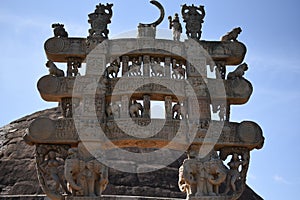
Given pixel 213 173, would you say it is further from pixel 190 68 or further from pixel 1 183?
pixel 1 183

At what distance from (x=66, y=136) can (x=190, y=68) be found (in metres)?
2.98

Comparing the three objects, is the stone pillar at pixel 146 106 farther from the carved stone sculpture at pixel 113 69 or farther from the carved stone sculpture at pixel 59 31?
the carved stone sculpture at pixel 59 31

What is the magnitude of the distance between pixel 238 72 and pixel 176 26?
1.69 metres

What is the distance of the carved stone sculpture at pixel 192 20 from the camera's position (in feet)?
37.6

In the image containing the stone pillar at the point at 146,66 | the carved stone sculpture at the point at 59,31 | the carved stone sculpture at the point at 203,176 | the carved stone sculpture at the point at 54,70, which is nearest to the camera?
the carved stone sculpture at the point at 203,176

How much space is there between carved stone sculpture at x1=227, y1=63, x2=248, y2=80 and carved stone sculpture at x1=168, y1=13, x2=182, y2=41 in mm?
1397

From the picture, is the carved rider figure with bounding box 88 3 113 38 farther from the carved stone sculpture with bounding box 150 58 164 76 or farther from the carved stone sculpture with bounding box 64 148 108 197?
the carved stone sculpture with bounding box 64 148 108 197

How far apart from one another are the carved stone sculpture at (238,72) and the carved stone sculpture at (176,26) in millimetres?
1397

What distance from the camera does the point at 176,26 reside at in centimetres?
1141

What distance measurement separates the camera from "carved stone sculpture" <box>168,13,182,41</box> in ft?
37.3

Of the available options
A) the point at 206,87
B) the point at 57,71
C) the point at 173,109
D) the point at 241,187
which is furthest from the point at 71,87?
the point at 241,187

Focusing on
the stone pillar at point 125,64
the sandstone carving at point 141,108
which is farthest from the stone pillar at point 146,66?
the stone pillar at point 125,64

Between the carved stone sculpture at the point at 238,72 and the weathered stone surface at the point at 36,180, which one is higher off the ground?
the carved stone sculpture at the point at 238,72

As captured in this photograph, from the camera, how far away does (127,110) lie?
1061 cm
